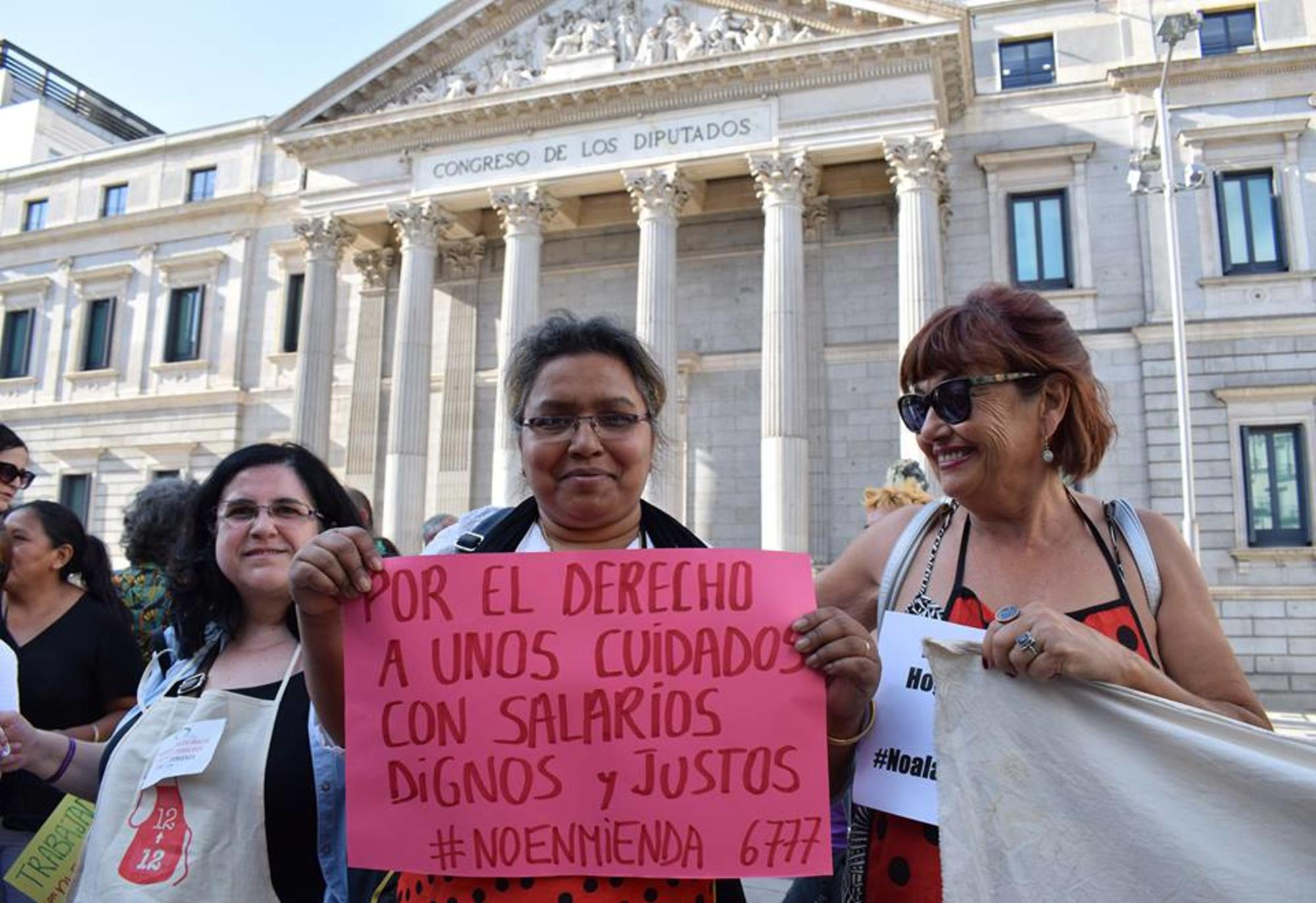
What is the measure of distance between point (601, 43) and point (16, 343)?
2170cm

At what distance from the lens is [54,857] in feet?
9.83

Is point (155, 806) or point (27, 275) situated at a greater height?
point (27, 275)

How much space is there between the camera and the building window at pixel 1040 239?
1984cm

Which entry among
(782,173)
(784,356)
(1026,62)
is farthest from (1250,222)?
(784,356)

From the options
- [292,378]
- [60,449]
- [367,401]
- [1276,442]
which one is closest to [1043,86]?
[1276,442]

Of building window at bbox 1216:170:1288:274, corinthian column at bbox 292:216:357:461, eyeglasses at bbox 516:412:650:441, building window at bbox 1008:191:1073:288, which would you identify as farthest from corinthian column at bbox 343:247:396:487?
eyeglasses at bbox 516:412:650:441

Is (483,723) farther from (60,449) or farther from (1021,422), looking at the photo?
(60,449)

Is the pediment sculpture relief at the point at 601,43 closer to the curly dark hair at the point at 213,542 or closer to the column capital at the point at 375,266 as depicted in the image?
the column capital at the point at 375,266

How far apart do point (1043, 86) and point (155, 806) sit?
22159 millimetres

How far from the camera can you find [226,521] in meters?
2.82

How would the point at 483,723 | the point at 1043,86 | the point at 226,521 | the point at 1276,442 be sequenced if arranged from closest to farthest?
the point at 483,723
the point at 226,521
the point at 1276,442
the point at 1043,86

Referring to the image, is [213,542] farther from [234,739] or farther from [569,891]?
[569,891]

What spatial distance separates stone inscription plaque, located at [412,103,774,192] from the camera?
64.2 feet

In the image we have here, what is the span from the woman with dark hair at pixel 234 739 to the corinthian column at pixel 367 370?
2063 centimetres
